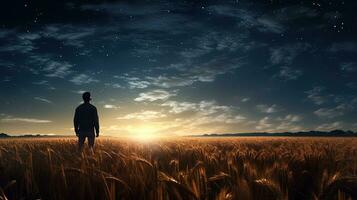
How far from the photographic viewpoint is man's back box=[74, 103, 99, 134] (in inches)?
460

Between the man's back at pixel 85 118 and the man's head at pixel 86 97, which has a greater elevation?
the man's head at pixel 86 97

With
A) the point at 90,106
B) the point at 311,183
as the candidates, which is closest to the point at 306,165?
the point at 311,183

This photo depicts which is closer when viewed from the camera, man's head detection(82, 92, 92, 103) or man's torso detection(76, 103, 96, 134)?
man's head detection(82, 92, 92, 103)

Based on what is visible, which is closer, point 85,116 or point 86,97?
point 86,97

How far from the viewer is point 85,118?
460 inches

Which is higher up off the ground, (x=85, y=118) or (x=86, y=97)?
(x=86, y=97)

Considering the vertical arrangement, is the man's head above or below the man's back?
above

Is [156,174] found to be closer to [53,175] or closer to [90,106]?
[53,175]

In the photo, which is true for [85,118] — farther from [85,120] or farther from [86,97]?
[86,97]

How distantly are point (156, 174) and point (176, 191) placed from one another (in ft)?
2.17

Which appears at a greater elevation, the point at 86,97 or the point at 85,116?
the point at 86,97

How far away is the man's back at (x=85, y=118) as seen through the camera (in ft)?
38.3

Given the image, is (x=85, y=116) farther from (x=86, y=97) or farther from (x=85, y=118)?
(x=86, y=97)

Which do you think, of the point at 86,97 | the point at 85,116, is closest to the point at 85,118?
the point at 85,116
